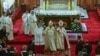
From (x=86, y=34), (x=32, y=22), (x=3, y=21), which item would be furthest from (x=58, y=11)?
(x=3, y=21)

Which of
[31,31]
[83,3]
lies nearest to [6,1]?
[83,3]

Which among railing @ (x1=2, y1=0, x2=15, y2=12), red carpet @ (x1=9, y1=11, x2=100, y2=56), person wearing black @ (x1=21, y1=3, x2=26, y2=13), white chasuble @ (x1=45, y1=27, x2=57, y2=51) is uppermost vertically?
white chasuble @ (x1=45, y1=27, x2=57, y2=51)

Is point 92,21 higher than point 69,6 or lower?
lower

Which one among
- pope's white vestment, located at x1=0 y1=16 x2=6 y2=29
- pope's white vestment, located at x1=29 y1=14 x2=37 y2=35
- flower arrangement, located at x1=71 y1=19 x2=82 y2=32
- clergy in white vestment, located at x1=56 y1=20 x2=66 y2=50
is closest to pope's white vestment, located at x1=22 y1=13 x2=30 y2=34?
pope's white vestment, located at x1=29 y1=14 x2=37 y2=35

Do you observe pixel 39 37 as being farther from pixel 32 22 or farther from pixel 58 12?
pixel 58 12

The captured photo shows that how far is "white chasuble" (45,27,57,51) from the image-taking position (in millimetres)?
15680

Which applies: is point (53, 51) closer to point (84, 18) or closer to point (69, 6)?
point (69, 6)

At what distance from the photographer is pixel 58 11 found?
20516 mm

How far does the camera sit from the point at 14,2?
87.4 ft

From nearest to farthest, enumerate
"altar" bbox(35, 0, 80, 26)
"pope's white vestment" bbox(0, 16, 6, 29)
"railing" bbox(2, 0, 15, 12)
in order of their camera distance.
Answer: "pope's white vestment" bbox(0, 16, 6, 29), "altar" bbox(35, 0, 80, 26), "railing" bbox(2, 0, 15, 12)

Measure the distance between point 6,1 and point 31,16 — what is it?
7409 millimetres

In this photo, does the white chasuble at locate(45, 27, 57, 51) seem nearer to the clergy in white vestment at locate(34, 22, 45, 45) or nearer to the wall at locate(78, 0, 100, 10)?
the clergy in white vestment at locate(34, 22, 45, 45)

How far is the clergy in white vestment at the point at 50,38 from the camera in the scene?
1568 cm

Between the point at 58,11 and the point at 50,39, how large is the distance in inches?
195
